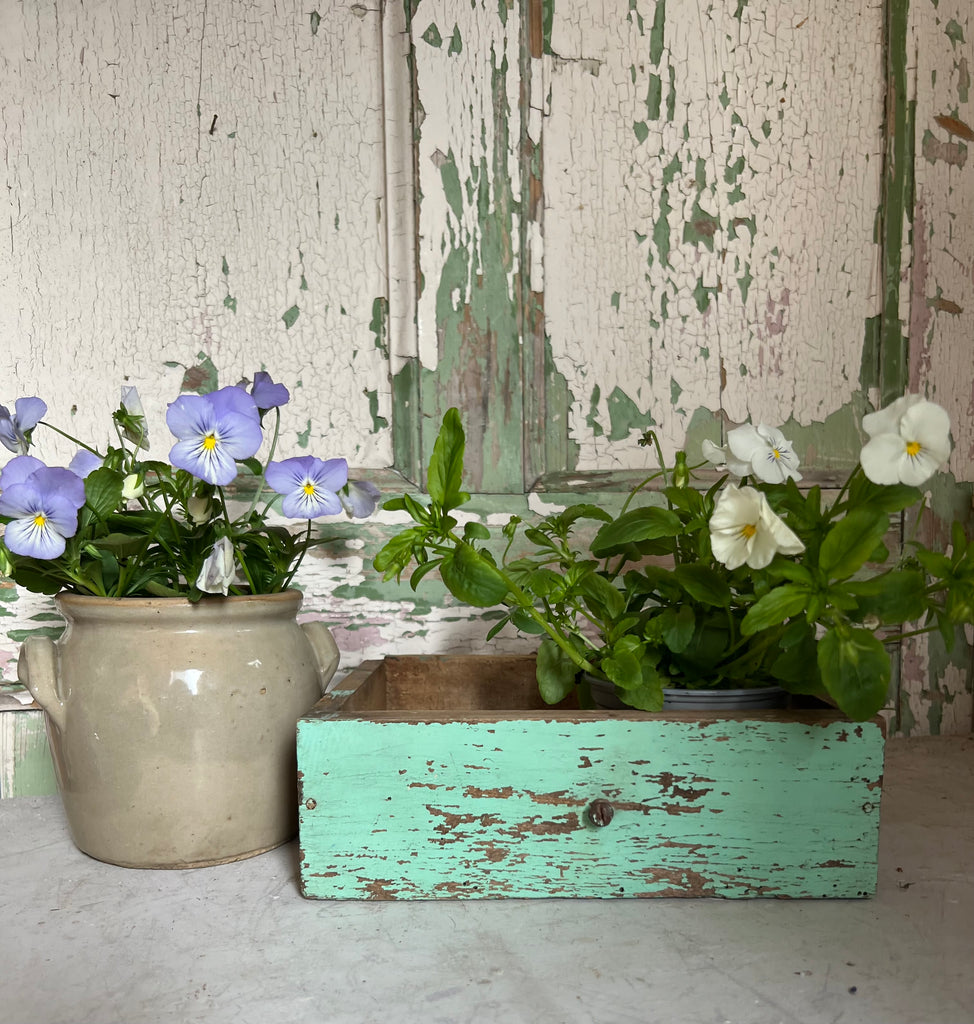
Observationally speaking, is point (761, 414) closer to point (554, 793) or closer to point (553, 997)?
point (554, 793)

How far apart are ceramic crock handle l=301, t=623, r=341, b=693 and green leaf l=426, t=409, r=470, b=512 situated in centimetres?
26

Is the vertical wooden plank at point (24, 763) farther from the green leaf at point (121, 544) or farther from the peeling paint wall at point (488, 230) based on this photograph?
the green leaf at point (121, 544)

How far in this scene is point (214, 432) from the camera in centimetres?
72

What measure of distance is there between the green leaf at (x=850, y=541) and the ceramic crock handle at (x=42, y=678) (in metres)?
0.63

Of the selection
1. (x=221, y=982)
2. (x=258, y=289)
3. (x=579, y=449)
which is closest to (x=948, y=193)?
(x=579, y=449)

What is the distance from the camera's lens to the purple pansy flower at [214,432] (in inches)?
27.9

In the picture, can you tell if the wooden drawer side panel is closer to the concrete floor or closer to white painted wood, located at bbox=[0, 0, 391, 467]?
the concrete floor

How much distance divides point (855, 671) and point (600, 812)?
226 millimetres

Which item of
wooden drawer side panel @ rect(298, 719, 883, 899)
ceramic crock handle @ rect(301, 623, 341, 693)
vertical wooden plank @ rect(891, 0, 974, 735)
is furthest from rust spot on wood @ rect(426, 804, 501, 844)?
vertical wooden plank @ rect(891, 0, 974, 735)

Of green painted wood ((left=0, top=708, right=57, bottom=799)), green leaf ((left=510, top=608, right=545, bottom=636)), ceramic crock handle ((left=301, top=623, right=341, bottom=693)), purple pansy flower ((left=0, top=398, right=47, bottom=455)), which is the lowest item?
green painted wood ((left=0, top=708, right=57, bottom=799))

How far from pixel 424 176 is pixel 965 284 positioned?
73 centimetres

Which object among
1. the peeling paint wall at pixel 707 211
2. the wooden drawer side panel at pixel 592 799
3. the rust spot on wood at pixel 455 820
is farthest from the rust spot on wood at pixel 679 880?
the peeling paint wall at pixel 707 211

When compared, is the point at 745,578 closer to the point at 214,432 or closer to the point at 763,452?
the point at 763,452

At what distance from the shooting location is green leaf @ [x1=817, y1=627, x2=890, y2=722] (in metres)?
0.60
